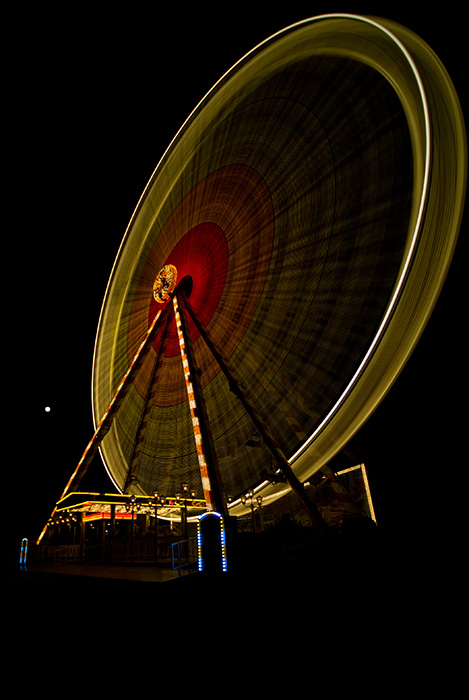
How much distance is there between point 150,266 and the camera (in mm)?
15445

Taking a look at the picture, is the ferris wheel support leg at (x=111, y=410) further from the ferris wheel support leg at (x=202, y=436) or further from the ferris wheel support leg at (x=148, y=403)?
the ferris wheel support leg at (x=202, y=436)

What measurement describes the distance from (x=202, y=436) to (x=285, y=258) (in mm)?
5876

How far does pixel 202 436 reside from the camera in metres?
9.17

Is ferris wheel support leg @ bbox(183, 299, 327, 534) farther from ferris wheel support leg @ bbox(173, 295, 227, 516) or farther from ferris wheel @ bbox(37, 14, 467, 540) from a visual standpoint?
ferris wheel support leg @ bbox(173, 295, 227, 516)

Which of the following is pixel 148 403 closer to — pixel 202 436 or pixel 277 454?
pixel 202 436

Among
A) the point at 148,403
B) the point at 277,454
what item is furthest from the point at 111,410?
the point at 277,454

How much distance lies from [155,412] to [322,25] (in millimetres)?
12984

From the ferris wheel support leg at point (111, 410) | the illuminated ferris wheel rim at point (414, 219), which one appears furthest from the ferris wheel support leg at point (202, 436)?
the illuminated ferris wheel rim at point (414, 219)

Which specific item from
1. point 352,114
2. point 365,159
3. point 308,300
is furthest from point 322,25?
point 308,300

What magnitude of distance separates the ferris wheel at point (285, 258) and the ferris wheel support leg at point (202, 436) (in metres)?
0.04

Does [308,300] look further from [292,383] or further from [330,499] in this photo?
[330,499]

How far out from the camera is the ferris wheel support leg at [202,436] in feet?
26.2

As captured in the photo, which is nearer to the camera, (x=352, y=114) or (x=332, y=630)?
(x=332, y=630)

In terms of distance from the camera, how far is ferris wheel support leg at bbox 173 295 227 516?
8000 millimetres
